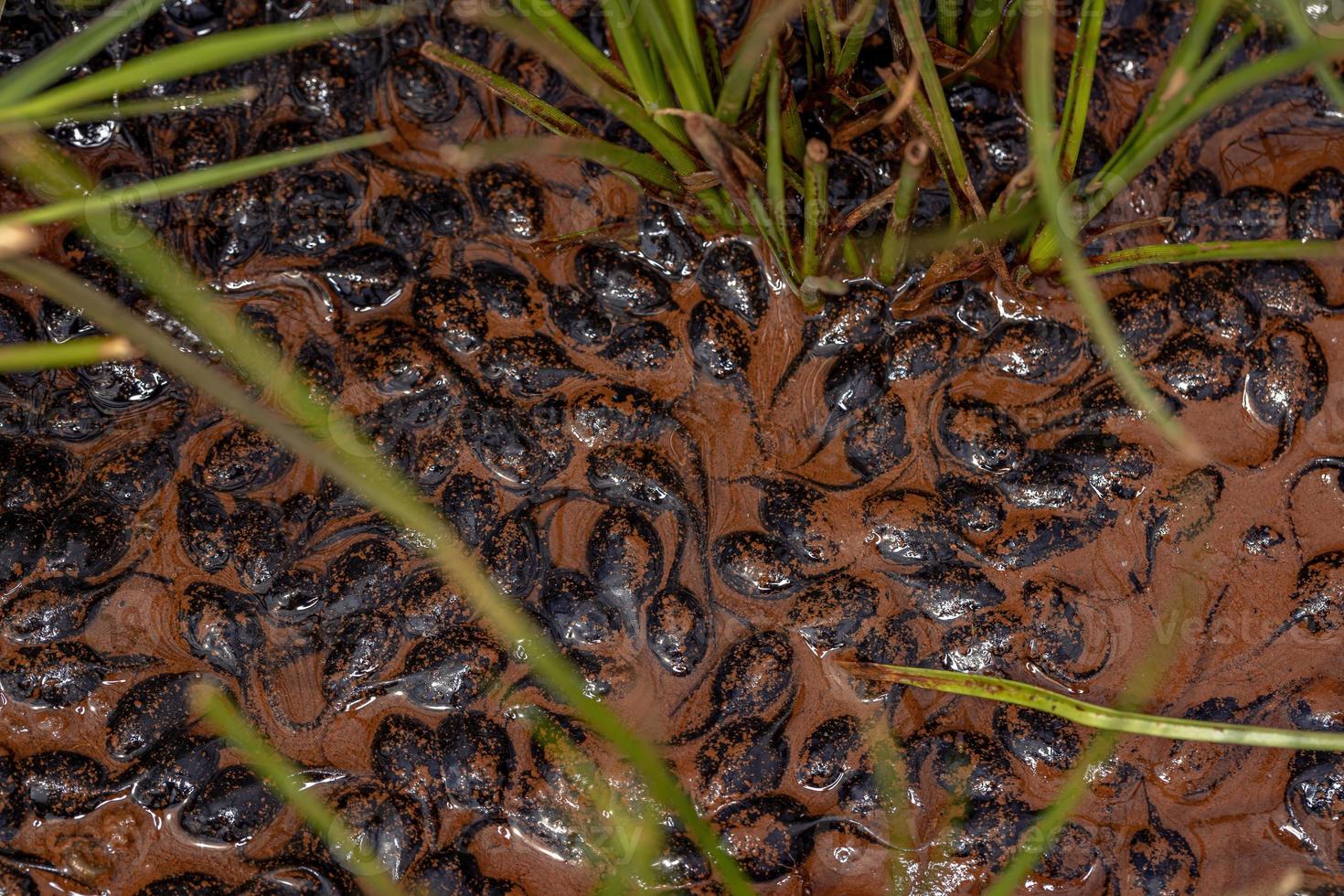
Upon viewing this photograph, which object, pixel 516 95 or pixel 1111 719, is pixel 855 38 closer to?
pixel 516 95

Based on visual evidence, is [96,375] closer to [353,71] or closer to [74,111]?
[74,111]

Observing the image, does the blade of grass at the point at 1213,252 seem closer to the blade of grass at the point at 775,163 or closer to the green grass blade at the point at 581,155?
the blade of grass at the point at 775,163

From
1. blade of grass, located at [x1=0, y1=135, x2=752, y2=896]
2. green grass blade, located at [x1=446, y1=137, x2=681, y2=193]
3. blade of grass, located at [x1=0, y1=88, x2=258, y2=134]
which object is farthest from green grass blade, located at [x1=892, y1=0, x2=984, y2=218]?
blade of grass, located at [x1=0, y1=88, x2=258, y2=134]

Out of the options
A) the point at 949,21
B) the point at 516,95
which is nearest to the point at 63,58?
the point at 516,95

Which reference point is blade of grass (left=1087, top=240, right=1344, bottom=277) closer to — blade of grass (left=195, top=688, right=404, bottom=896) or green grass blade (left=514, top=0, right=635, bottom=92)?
green grass blade (left=514, top=0, right=635, bottom=92)

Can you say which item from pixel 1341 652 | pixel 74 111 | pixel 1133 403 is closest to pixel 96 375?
pixel 74 111
